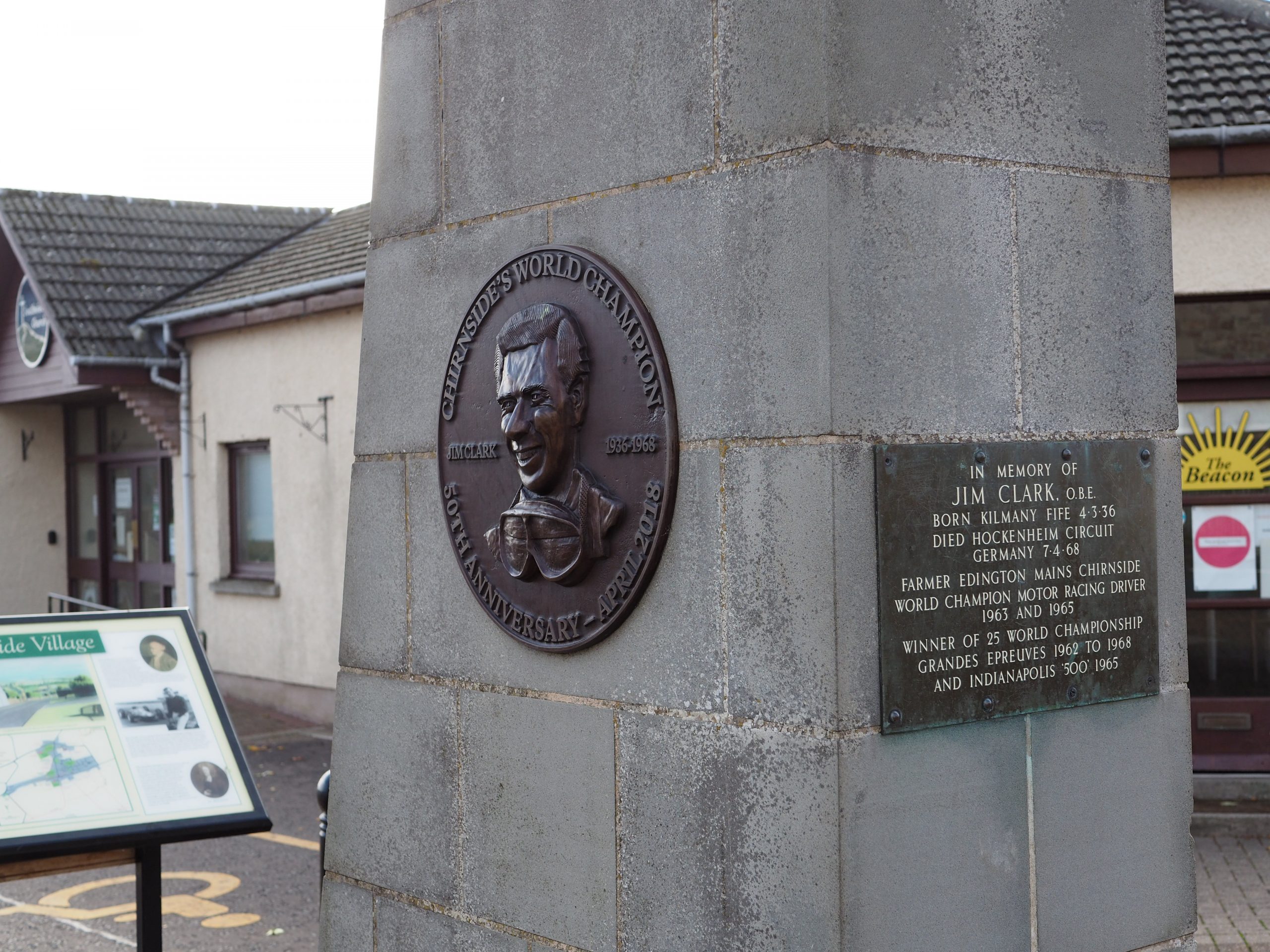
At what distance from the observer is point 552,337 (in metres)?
3.81

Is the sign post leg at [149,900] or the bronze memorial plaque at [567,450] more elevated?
the bronze memorial plaque at [567,450]

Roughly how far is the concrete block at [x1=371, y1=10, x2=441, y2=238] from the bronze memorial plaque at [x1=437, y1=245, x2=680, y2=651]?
0.53m

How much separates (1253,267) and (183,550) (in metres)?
10.6

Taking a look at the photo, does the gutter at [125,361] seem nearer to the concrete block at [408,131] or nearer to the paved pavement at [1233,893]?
the paved pavement at [1233,893]

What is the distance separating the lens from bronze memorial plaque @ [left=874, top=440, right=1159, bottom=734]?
329 cm

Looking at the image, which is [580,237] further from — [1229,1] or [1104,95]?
[1229,1]

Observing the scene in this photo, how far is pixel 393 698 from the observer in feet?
14.5

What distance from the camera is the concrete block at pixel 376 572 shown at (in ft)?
14.6

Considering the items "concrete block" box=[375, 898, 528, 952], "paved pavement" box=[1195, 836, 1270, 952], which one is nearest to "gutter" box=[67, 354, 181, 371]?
"paved pavement" box=[1195, 836, 1270, 952]

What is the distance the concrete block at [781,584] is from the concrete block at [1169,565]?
1.09m

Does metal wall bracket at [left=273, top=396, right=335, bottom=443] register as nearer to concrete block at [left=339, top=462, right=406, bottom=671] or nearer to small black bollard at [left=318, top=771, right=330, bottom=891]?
small black bollard at [left=318, top=771, right=330, bottom=891]

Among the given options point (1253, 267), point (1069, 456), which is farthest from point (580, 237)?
point (1253, 267)

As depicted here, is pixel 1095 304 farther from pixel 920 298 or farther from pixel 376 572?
pixel 376 572

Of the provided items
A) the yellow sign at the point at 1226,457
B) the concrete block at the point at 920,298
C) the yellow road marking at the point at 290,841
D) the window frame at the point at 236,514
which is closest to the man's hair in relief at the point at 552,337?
the concrete block at the point at 920,298
